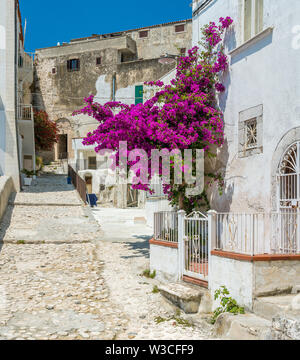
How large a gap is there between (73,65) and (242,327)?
3649cm

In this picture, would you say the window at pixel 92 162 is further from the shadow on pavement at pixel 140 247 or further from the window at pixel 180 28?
the shadow on pavement at pixel 140 247

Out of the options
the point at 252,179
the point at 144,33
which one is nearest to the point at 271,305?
the point at 252,179

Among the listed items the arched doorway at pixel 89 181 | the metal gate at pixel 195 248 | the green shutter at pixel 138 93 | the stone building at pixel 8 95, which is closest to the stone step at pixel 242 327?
the metal gate at pixel 195 248

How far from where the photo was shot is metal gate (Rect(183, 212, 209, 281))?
7414 millimetres

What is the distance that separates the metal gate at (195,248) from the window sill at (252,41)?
3.74 metres

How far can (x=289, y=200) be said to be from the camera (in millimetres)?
7242

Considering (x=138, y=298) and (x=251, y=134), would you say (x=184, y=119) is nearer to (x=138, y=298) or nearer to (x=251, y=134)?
(x=251, y=134)

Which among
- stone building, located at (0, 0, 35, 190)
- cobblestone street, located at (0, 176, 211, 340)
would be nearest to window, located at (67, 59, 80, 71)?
stone building, located at (0, 0, 35, 190)

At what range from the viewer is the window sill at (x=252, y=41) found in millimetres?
7808

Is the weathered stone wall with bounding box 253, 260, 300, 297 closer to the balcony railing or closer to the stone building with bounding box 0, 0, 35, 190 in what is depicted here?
the stone building with bounding box 0, 0, 35, 190

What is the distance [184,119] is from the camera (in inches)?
373
